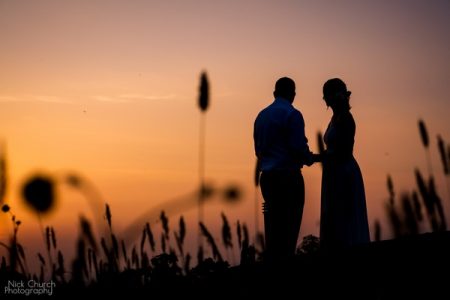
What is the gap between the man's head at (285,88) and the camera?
21.9 ft

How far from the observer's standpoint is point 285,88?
6668mm

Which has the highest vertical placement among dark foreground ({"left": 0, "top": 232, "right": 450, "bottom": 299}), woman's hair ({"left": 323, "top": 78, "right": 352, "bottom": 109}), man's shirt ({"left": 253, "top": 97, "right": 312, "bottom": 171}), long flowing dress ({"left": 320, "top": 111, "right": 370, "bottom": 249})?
woman's hair ({"left": 323, "top": 78, "right": 352, "bottom": 109})

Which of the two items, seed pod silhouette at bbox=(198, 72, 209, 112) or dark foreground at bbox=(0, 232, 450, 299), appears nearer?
dark foreground at bbox=(0, 232, 450, 299)

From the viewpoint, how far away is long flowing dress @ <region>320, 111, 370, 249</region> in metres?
6.84

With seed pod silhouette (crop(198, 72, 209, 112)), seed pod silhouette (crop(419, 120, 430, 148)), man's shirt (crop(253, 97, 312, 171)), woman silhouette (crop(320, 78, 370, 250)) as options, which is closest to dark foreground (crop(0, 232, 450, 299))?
seed pod silhouette (crop(419, 120, 430, 148))

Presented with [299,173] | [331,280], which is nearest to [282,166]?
[299,173]

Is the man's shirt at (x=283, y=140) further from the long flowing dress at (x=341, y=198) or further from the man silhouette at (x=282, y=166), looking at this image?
the long flowing dress at (x=341, y=198)

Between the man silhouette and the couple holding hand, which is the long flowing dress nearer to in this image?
the couple holding hand

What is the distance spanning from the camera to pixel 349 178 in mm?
6867

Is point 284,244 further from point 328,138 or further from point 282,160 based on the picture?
point 328,138

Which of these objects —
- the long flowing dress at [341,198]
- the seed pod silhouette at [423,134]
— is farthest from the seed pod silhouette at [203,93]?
the long flowing dress at [341,198]

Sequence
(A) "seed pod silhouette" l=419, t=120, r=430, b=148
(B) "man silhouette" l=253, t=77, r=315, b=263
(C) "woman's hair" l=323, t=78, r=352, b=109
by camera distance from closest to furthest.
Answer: (A) "seed pod silhouette" l=419, t=120, r=430, b=148 < (B) "man silhouette" l=253, t=77, r=315, b=263 < (C) "woman's hair" l=323, t=78, r=352, b=109

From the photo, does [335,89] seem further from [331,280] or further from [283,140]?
[331,280]

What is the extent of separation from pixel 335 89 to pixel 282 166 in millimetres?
1053
